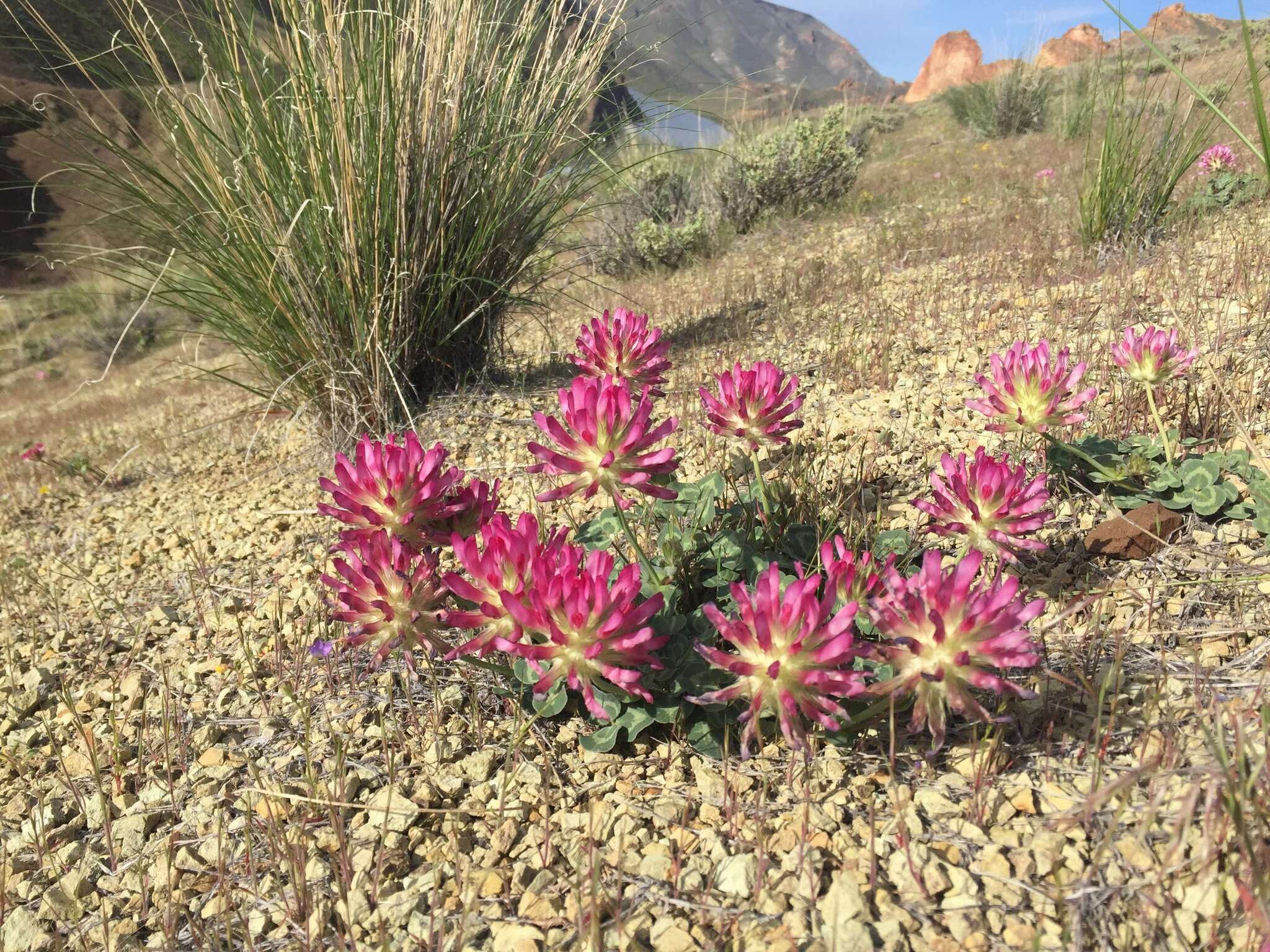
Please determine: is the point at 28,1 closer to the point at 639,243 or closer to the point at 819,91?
the point at 639,243

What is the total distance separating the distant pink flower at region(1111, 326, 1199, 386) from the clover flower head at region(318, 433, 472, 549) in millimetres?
1652

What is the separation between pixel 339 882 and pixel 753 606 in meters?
0.79

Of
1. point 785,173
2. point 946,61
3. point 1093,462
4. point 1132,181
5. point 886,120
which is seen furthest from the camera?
point 946,61

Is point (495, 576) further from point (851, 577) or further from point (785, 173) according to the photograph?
point (785, 173)

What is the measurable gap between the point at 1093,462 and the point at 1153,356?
18.3 inches

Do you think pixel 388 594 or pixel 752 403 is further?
pixel 752 403

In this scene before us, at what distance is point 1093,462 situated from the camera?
1528 mm

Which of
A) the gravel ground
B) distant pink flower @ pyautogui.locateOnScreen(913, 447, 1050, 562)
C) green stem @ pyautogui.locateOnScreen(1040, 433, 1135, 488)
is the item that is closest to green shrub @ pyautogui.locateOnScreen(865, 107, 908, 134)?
green stem @ pyautogui.locateOnScreen(1040, 433, 1135, 488)

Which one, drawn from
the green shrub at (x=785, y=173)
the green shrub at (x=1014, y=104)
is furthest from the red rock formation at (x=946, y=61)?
the green shrub at (x=785, y=173)

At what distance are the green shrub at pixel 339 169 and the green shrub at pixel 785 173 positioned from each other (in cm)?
469

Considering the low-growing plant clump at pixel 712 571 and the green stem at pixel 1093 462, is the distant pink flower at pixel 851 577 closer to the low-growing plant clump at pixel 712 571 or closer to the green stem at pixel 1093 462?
the low-growing plant clump at pixel 712 571

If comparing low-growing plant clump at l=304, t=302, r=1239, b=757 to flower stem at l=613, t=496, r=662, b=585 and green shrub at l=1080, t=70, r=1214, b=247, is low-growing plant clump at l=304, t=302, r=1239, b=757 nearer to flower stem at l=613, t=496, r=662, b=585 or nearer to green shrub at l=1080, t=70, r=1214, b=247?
flower stem at l=613, t=496, r=662, b=585

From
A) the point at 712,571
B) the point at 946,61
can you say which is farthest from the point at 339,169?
the point at 946,61

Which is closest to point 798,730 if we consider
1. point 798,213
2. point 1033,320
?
point 1033,320
